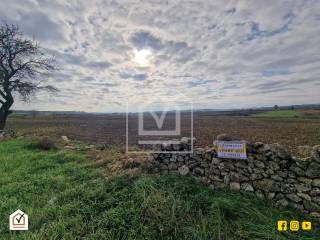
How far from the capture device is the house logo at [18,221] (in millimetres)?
3099

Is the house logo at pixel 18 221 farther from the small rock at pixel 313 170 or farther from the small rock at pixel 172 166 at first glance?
the small rock at pixel 313 170

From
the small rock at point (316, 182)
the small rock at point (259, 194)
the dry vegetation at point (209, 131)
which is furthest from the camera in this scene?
the dry vegetation at point (209, 131)

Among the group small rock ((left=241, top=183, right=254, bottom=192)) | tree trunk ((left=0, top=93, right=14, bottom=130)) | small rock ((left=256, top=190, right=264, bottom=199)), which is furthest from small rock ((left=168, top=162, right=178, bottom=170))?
tree trunk ((left=0, top=93, right=14, bottom=130))

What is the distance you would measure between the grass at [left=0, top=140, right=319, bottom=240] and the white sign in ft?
3.01

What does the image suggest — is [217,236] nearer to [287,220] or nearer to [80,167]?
[287,220]

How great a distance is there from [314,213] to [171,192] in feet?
9.70

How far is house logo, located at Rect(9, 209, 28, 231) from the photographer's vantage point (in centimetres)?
310

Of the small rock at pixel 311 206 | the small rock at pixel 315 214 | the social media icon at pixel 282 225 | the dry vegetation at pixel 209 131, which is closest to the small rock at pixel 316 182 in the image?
the small rock at pixel 311 206

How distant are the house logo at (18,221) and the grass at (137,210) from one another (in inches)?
3.4

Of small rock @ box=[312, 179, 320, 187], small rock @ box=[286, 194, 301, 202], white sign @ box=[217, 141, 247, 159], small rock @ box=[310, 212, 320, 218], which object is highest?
white sign @ box=[217, 141, 247, 159]

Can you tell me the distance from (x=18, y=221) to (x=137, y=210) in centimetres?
248

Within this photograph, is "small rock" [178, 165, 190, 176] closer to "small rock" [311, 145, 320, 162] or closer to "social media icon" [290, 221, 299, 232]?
"social media icon" [290, 221, 299, 232]

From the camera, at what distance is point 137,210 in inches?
129

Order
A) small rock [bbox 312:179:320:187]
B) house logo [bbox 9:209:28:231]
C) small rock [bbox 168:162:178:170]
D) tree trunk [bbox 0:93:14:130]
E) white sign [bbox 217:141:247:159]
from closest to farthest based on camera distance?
house logo [bbox 9:209:28:231], small rock [bbox 312:179:320:187], white sign [bbox 217:141:247:159], small rock [bbox 168:162:178:170], tree trunk [bbox 0:93:14:130]
